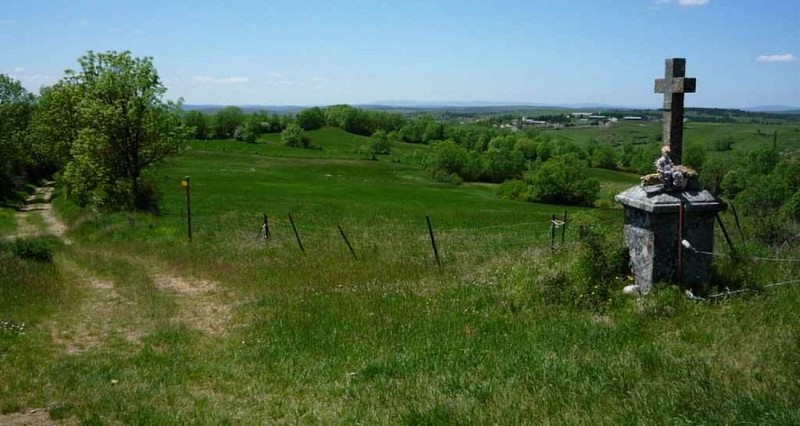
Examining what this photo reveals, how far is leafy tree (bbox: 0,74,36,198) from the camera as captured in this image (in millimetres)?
51031

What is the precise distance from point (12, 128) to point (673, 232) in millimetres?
59035

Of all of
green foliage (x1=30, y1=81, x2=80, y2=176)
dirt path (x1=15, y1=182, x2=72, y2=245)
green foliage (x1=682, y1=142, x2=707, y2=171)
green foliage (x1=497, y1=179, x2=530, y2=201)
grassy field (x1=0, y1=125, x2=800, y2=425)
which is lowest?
green foliage (x1=497, y1=179, x2=530, y2=201)

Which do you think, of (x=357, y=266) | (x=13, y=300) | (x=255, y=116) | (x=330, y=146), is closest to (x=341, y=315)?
(x=357, y=266)

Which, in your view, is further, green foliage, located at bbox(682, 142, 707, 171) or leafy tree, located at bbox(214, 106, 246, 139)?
leafy tree, located at bbox(214, 106, 246, 139)

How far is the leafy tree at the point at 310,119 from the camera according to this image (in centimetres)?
17712

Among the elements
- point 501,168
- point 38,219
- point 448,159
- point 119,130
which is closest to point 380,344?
point 119,130

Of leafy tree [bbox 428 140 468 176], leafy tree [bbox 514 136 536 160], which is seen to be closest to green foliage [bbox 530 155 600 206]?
leafy tree [bbox 428 140 468 176]

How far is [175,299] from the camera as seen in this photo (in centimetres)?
1590

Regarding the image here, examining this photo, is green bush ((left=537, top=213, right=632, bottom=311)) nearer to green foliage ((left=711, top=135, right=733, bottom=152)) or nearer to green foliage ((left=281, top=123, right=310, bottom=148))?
green foliage ((left=281, top=123, right=310, bottom=148))

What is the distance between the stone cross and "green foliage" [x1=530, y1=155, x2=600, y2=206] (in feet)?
267

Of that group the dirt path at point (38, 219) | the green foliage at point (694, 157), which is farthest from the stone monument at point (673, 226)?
the green foliage at point (694, 157)

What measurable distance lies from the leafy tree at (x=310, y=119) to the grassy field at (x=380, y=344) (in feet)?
523

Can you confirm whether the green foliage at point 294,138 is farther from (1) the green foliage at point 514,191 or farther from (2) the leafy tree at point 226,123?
(1) the green foliage at point 514,191

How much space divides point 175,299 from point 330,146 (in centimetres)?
13998
